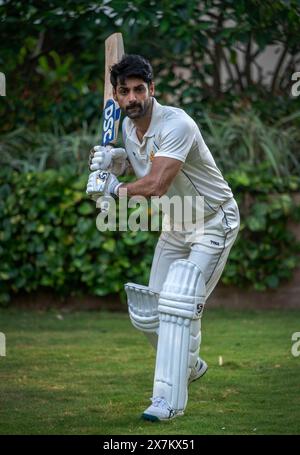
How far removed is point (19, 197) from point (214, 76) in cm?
227

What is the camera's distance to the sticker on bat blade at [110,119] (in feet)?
14.9

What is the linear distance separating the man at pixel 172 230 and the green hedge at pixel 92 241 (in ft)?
9.14

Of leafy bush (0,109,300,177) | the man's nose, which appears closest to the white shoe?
the man's nose

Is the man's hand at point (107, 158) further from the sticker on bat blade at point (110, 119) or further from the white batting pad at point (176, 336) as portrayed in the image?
the white batting pad at point (176, 336)

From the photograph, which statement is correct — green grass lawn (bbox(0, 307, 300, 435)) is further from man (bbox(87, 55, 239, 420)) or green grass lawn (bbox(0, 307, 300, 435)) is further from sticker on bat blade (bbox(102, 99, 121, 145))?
sticker on bat blade (bbox(102, 99, 121, 145))

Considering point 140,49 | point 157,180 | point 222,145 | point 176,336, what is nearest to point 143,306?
point 176,336

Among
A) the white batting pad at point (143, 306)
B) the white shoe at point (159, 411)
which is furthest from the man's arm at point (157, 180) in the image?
the white shoe at point (159, 411)

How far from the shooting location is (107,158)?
4.38 metres

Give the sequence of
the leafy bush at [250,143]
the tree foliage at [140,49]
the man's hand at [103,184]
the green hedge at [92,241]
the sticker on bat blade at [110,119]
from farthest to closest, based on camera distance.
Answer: the leafy bush at [250,143] < the green hedge at [92,241] < the tree foliage at [140,49] < the sticker on bat blade at [110,119] < the man's hand at [103,184]

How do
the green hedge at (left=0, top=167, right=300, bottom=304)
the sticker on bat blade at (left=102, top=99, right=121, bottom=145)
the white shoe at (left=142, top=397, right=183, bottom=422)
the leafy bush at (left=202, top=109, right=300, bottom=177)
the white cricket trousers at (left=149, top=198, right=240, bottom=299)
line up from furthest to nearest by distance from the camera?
1. the leafy bush at (left=202, top=109, right=300, bottom=177)
2. the green hedge at (left=0, top=167, right=300, bottom=304)
3. the sticker on bat blade at (left=102, top=99, right=121, bottom=145)
4. the white cricket trousers at (left=149, top=198, right=240, bottom=299)
5. the white shoe at (left=142, top=397, right=183, bottom=422)

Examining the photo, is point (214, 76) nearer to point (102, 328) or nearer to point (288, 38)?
point (288, 38)

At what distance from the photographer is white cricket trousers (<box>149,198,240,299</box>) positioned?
4.38 meters

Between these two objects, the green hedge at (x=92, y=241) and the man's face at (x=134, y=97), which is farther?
the green hedge at (x=92, y=241)

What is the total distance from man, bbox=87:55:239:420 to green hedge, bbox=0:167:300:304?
2.79 m
